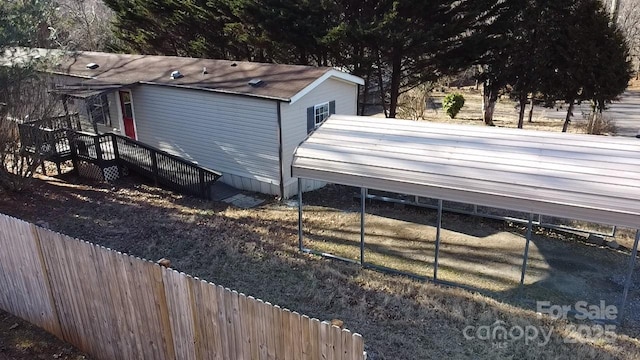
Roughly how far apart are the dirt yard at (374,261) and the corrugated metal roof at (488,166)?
1839mm

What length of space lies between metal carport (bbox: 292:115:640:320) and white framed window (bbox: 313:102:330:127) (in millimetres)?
3769

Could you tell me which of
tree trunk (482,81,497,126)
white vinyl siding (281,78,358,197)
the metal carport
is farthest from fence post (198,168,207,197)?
tree trunk (482,81,497,126)

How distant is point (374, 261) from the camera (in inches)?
383

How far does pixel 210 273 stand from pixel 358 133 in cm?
419

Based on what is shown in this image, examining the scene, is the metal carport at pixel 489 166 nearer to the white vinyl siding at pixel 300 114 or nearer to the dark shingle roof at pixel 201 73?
the white vinyl siding at pixel 300 114

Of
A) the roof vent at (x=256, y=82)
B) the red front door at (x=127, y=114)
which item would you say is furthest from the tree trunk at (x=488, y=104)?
the red front door at (x=127, y=114)

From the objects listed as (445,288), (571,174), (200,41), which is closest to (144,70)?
(200,41)

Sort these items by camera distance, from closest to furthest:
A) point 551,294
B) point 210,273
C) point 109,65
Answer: point 551,294 < point 210,273 < point 109,65

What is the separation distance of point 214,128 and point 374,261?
7033mm

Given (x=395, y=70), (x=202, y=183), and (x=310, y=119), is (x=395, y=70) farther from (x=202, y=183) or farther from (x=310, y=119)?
(x=202, y=183)

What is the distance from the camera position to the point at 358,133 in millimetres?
9812

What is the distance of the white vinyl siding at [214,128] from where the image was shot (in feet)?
43.0

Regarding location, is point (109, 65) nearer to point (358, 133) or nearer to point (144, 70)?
point (144, 70)

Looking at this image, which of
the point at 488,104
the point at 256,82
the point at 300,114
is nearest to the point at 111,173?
the point at 256,82
